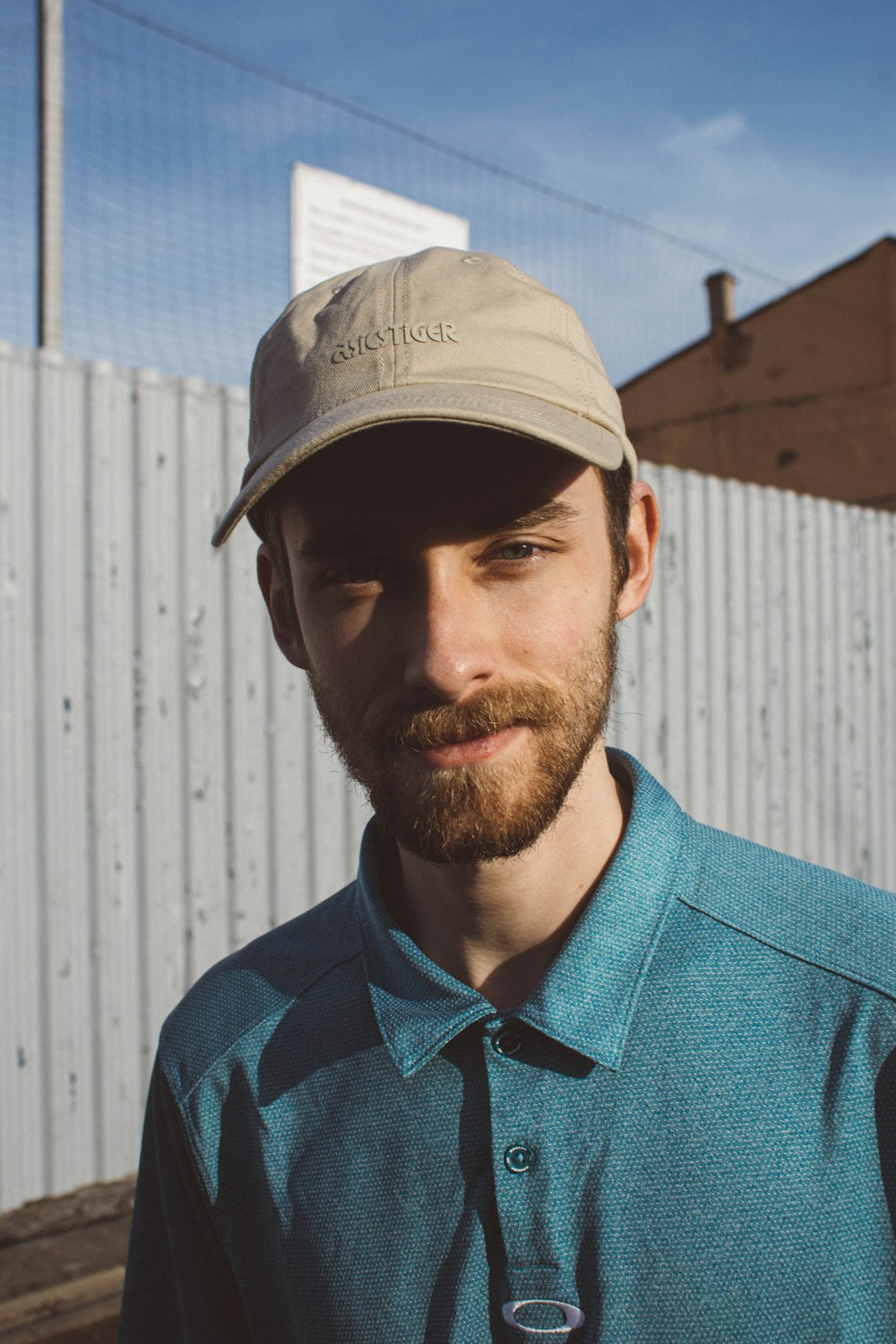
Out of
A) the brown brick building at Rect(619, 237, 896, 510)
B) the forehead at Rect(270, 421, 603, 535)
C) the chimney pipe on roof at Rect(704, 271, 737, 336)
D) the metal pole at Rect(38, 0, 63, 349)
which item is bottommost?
the forehead at Rect(270, 421, 603, 535)

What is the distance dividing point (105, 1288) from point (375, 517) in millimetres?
2882

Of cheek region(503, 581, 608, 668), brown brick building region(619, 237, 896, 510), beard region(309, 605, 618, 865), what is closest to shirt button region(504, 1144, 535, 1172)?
beard region(309, 605, 618, 865)

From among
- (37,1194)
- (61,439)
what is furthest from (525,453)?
(37,1194)

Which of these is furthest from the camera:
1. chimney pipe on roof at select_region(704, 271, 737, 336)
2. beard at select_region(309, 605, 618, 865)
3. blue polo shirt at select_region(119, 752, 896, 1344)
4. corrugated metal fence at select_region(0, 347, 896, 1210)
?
chimney pipe on roof at select_region(704, 271, 737, 336)

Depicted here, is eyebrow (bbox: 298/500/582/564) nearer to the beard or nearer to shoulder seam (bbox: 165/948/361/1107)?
the beard

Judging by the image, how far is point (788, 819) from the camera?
6.17 m

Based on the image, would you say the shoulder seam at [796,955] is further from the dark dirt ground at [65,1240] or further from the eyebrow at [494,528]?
the dark dirt ground at [65,1240]

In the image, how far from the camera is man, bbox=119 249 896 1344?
3.71 feet

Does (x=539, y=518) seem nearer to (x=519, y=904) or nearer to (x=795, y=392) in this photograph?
(x=519, y=904)

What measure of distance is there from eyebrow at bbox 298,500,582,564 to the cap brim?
8cm

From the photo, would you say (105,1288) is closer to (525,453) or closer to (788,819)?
(525,453)

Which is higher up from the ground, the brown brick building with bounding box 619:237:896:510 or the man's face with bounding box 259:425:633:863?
the brown brick building with bounding box 619:237:896:510

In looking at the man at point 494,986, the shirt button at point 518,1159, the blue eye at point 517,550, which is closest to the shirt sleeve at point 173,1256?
the man at point 494,986

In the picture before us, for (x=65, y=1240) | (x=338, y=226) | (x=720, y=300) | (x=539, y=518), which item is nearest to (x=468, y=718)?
(x=539, y=518)
